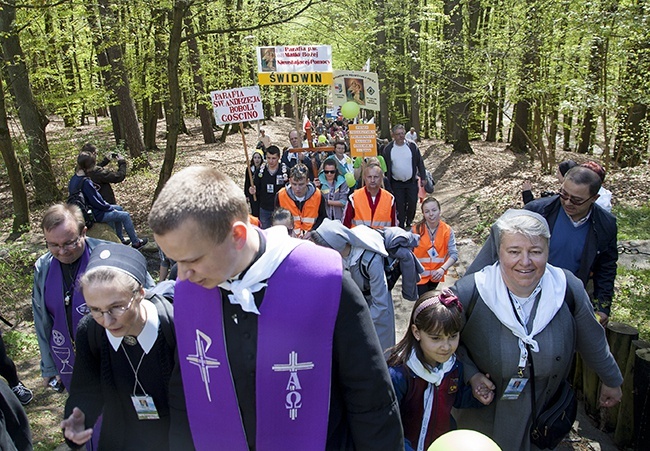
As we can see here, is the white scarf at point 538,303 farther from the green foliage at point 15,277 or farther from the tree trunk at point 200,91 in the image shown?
the tree trunk at point 200,91

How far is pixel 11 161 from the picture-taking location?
9789mm

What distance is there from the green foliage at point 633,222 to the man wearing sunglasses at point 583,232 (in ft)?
17.4

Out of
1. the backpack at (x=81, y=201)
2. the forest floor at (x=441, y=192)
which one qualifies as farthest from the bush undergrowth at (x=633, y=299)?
the backpack at (x=81, y=201)

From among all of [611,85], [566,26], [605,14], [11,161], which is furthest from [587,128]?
[11,161]

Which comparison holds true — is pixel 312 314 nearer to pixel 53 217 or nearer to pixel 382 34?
pixel 53 217

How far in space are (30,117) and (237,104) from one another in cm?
560

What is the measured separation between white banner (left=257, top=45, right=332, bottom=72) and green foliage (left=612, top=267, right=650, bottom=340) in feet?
22.8

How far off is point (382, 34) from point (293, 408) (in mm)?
24254

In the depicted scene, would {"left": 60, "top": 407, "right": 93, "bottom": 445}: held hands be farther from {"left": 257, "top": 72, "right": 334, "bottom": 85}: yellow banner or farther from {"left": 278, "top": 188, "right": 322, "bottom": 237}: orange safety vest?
{"left": 257, "top": 72, "right": 334, "bottom": 85}: yellow banner

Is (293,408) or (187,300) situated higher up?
(187,300)

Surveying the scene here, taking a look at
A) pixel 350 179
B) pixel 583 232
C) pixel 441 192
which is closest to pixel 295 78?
pixel 350 179

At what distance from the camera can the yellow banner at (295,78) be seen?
34.9ft

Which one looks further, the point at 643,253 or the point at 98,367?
the point at 643,253

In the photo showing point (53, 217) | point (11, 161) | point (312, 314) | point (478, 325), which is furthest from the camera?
point (11, 161)
